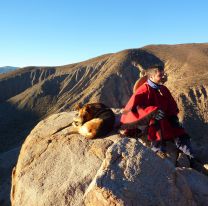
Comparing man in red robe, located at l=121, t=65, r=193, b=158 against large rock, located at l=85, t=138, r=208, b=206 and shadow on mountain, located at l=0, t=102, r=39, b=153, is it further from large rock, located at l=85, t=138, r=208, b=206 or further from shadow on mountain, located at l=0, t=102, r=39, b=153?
shadow on mountain, located at l=0, t=102, r=39, b=153

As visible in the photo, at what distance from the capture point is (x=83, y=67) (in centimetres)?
6988

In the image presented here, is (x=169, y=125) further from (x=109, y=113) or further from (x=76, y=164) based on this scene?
(x=76, y=164)

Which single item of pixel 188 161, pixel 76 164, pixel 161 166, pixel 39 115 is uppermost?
pixel 161 166

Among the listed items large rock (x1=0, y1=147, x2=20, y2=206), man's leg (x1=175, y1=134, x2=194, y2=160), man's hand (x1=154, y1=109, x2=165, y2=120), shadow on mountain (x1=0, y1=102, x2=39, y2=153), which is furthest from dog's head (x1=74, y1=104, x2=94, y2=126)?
shadow on mountain (x1=0, y1=102, x2=39, y2=153)

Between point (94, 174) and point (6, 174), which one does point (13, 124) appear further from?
point (94, 174)

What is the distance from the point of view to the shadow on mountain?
47.6m

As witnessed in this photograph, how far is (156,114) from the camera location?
6.79 metres

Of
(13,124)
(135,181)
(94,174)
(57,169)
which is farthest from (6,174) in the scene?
(13,124)

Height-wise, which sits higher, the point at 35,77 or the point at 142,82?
the point at 142,82

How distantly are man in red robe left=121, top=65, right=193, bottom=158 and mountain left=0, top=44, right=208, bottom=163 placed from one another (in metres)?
30.2

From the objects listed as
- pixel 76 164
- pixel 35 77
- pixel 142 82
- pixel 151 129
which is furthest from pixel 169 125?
pixel 35 77

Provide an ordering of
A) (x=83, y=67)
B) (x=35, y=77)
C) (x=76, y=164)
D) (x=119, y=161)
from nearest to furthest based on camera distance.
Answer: (x=119, y=161), (x=76, y=164), (x=83, y=67), (x=35, y=77)

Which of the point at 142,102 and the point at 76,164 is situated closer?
the point at 76,164

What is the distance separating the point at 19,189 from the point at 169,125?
8.31 ft
